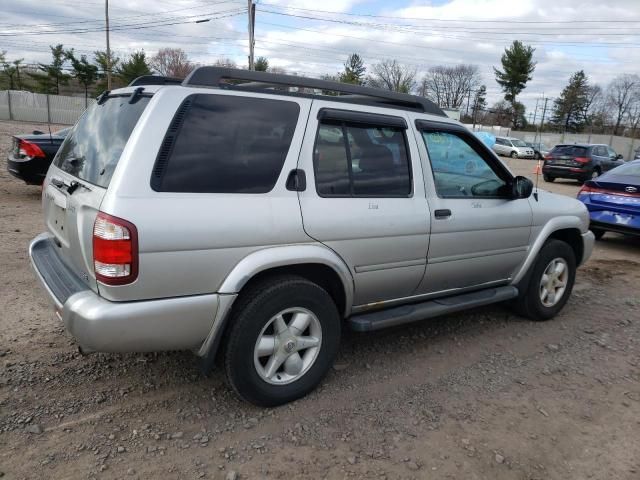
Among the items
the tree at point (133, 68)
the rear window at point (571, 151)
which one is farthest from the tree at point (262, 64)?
the rear window at point (571, 151)

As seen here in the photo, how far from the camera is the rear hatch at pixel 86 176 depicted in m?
2.66

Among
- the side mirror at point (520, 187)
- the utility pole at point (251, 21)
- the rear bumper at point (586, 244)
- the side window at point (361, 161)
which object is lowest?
the rear bumper at point (586, 244)

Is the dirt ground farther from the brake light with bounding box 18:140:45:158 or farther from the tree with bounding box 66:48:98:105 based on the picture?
the tree with bounding box 66:48:98:105

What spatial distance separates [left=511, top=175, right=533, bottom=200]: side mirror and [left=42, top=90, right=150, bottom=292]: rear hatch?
9.46ft

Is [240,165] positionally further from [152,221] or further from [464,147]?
[464,147]

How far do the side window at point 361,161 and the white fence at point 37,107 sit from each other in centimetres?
3804

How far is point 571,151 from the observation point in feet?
65.5

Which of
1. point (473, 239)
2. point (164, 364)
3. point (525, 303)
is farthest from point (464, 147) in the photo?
point (164, 364)

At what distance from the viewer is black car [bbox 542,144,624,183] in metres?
19.5

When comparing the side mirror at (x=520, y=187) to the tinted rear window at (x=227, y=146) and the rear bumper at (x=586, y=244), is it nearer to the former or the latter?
the rear bumper at (x=586, y=244)

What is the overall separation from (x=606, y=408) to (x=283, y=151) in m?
2.68

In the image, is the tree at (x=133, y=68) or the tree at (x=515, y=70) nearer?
the tree at (x=133, y=68)

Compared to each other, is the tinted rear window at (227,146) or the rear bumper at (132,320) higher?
the tinted rear window at (227,146)

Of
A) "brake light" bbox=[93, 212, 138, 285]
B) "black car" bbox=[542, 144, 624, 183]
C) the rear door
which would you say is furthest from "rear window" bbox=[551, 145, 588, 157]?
"brake light" bbox=[93, 212, 138, 285]
